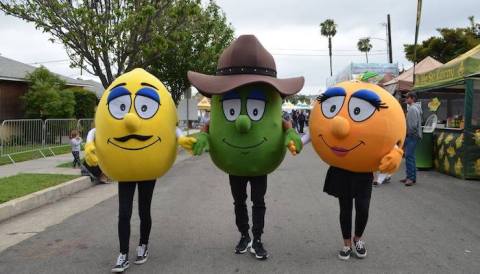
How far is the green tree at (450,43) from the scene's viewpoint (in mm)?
29750

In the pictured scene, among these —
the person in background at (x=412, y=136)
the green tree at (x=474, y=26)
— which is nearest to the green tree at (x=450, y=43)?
the green tree at (x=474, y=26)

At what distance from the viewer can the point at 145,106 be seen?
14.3 feet

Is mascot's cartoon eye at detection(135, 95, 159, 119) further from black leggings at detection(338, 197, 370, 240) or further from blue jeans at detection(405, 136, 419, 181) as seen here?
blue jeans at detection(405, 136, 419, 181)

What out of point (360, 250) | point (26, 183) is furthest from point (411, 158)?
point (26, 183)

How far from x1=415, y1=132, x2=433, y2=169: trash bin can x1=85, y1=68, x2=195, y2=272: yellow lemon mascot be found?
8686mm

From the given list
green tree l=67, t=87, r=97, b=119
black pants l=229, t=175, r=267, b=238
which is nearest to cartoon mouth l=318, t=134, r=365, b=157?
black pants l=229, t=175, r=267, b=238

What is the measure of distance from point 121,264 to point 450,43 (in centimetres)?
→ 3163

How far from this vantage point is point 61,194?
28.2 feet

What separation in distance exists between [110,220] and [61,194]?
2.60 metres

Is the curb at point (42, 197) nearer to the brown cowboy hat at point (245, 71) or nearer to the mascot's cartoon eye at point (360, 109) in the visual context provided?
the brown cowboy hat at point (245, 71)

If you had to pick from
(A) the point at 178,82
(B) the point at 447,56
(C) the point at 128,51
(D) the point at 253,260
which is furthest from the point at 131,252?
(B) the point at 447,56

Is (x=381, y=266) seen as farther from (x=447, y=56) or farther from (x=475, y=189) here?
(x=447, y=56)

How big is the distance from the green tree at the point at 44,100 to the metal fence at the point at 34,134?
3.68 metres

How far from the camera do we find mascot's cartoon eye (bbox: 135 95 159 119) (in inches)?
170
